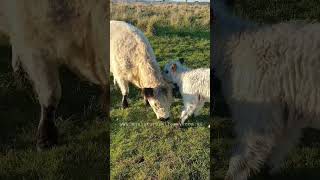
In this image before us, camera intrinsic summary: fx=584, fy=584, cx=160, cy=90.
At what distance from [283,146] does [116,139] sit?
A: 60.4 inches

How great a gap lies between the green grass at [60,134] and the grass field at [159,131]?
339 mm

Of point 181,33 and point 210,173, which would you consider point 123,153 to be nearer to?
point 210,173

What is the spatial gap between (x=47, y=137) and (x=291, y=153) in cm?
235

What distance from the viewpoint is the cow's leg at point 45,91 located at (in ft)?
18.0

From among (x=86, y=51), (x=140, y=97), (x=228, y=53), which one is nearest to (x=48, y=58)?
(x=86, y=51)

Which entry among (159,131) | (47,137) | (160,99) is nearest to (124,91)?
(160,99)

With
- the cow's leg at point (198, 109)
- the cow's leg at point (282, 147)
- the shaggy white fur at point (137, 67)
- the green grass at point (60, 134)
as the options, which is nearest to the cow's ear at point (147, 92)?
the shaggy white fur at point (137, 67)

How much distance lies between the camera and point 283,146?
5367 mm

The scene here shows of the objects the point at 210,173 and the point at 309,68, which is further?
the point at 210,173

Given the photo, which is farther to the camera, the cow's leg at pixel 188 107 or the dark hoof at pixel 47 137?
the dark hoof at pixel 47 137

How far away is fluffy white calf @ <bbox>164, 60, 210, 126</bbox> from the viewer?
17.6 feet

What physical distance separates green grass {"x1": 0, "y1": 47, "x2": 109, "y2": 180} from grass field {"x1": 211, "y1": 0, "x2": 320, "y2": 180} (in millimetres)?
1090

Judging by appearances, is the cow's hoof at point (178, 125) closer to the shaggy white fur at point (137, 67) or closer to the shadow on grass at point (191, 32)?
the shaggy white fur at point (137, 67)

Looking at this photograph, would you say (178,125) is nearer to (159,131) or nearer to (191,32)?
(159,131)
